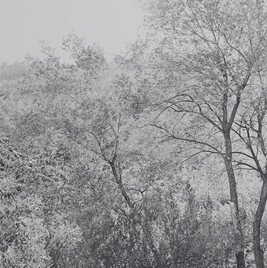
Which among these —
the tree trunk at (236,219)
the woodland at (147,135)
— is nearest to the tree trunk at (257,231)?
the woodland at (147,135)

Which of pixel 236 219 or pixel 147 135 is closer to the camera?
pixel 236 219

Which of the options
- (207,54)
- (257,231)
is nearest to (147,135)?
(207,54)

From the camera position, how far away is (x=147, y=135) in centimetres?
1388

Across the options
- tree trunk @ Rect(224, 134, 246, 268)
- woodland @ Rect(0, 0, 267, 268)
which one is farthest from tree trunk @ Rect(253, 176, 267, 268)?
tree trunk @ Rect(224, 134, 246, 268)

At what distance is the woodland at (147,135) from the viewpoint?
35.4 ft

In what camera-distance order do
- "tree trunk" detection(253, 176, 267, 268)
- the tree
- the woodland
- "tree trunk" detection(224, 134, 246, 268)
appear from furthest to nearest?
1. "tree trunk" detection(253, 176, 267, 268)
2. "tree trunk" detection(224, 134, 246, 268)
3. the tree
4. the woodland

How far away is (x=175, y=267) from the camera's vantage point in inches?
433

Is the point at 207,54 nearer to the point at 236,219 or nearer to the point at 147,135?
the point at 147,135

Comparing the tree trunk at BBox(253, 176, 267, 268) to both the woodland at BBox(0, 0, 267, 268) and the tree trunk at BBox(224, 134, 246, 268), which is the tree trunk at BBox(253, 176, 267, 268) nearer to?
the woodland at BBox(0, 0, 267, 268)

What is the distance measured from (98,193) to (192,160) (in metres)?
3.75

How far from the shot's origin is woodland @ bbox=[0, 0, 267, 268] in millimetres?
10789

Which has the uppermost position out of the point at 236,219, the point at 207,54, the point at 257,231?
the point at 207,54

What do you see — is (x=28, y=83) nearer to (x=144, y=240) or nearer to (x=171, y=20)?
(x=171, y=20)

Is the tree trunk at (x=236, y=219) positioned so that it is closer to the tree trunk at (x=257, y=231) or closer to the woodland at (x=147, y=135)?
the woodland at (x=147, y=135)
